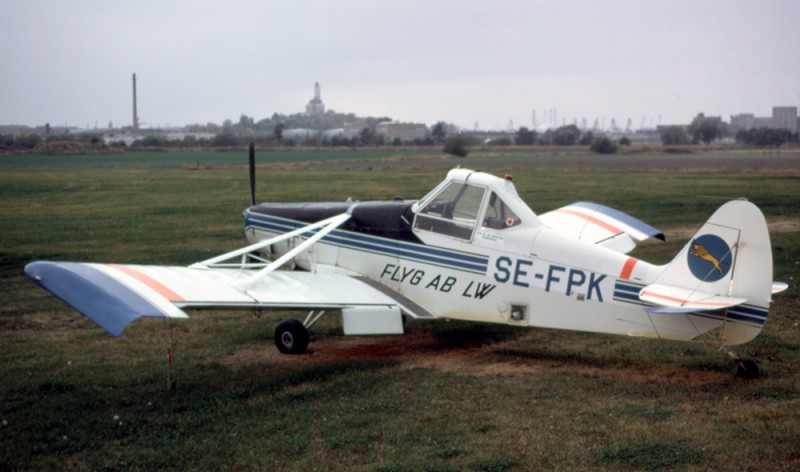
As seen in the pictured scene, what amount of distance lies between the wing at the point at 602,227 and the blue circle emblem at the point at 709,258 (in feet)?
10.4

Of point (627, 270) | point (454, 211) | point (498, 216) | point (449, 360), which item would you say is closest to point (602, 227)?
point (498, 216)

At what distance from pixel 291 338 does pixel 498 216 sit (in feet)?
10.2

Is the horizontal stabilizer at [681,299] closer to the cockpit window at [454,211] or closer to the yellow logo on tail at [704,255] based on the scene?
the yellow logo on tail at [704,255]

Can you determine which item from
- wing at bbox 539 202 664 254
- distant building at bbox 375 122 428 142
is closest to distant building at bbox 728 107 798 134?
wing at bbox 539 202 664 254

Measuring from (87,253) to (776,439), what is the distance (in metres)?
15.0

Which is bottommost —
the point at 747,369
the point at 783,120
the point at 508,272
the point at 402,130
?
the point at 747,369

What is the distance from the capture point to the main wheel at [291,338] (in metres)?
9.84

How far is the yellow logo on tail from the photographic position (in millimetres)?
8117

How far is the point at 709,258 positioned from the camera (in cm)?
818

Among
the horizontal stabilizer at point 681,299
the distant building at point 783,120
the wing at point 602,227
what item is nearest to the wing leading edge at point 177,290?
the horizontal stabilizer at point 681,299

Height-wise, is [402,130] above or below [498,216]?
above

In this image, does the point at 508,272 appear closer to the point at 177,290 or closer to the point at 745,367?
the point at 745,367

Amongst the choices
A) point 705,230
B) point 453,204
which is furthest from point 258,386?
point 705,230

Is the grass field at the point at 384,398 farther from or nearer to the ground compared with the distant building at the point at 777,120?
nearer to the ground
